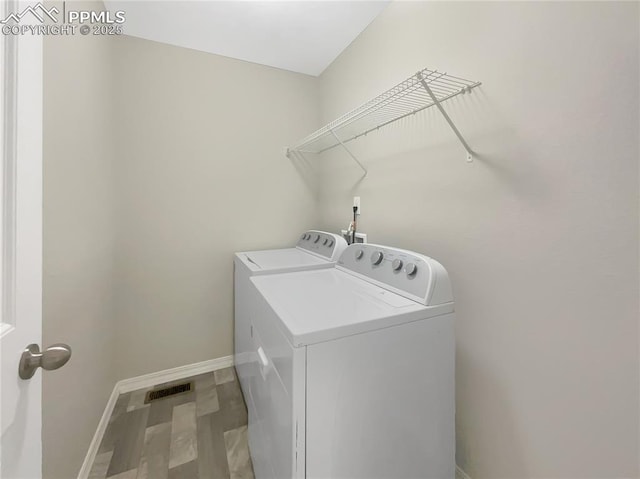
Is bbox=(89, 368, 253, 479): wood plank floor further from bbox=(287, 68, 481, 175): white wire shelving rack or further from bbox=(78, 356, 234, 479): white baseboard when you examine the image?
bbox=(287, 68, 481, 175): white wire shelving rack

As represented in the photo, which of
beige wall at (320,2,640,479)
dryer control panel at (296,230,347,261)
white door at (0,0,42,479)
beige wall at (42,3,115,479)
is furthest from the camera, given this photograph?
dryer control panel at (296,230,347,261)

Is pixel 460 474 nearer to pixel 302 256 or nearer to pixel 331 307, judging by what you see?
pixel 331 307

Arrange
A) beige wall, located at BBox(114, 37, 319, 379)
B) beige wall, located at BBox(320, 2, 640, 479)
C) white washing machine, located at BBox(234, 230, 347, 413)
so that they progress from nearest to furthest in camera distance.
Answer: beige wall, located at BBox(320, 2, 640, 479), white washing machine, located at BBox(234, 230, 347, 413), beige wall, located at BBox(114, 37, 319, 379)

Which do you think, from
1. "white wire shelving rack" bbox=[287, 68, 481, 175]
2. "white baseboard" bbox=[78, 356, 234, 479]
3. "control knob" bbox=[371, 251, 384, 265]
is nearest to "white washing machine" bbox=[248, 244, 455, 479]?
"control knob" bbox=[371, 251, 384, 265]

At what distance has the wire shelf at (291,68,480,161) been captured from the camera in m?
1.03

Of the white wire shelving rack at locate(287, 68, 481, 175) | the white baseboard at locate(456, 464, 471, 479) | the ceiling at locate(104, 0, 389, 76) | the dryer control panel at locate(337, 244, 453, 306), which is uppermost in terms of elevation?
the ceiling at locate(104, 0, 389, 76)

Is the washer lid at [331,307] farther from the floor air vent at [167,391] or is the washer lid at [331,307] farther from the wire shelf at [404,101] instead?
the floor air vent at [167,391]

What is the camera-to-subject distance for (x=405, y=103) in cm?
132

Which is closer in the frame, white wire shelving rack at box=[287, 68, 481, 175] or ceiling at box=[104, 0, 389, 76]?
white wire shelving rack at box=[287, 68, 481, 175]

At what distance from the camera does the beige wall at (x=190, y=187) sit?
1.83m

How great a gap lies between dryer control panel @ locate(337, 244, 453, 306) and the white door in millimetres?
1088

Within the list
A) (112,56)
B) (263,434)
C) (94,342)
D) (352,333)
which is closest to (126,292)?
(94,342)

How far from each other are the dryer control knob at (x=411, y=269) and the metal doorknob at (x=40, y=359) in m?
1.07

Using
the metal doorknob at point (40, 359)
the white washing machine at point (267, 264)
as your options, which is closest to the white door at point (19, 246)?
the metal doorknob at point (40, 359)
